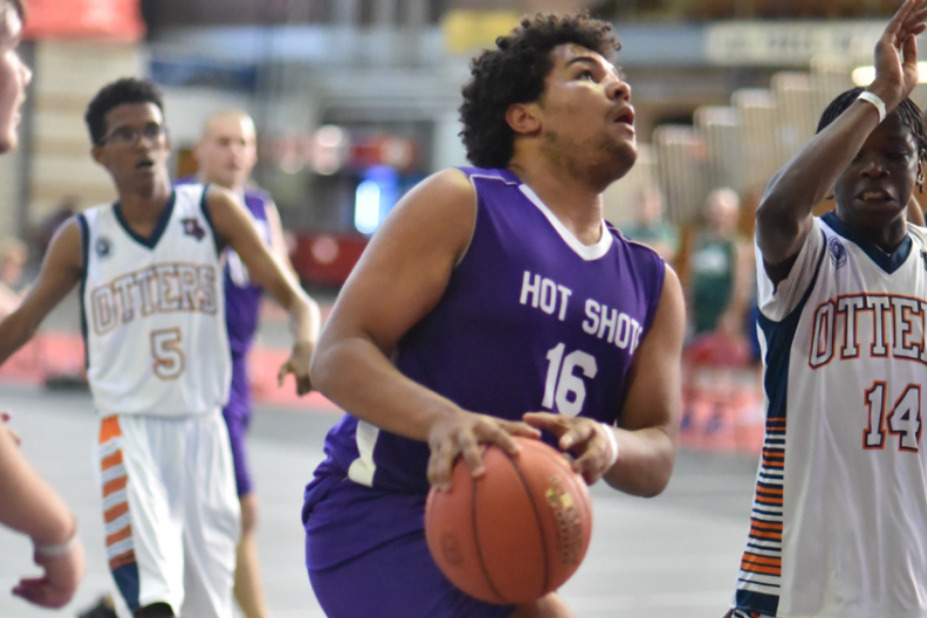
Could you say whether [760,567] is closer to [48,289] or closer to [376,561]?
[376,561]

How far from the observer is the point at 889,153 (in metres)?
3.28

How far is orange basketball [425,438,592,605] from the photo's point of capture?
97.0 inches

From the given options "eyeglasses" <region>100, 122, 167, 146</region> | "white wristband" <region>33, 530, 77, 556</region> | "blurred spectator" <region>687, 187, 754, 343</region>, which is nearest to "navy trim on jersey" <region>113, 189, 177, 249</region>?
"eyeglasses" <region>100, 122, 167, 146</region>

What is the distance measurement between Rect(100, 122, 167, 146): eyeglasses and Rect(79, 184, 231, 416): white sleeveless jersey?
0.87ft

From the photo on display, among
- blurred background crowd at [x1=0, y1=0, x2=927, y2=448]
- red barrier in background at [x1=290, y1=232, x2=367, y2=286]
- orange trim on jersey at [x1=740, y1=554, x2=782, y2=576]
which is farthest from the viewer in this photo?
red barrier in background at [x1=290, y1=232, x2=367, y2=286]

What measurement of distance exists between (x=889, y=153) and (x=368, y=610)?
5.34 ft

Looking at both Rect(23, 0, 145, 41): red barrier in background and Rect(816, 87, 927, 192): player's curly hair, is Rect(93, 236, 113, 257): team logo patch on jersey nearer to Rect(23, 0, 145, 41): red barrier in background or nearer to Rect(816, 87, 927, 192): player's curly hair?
Rect(816, 87, 927, 192): player's curly hair

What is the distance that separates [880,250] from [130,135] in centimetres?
278

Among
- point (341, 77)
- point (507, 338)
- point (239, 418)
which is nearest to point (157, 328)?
point (239, 418)

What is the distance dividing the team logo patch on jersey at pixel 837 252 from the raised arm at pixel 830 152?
0.13m

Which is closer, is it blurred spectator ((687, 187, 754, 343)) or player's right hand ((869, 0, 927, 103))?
player's right hand ((869, 0, 927, 103))

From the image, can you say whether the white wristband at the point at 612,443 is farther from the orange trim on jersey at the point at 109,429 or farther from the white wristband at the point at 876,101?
the orange trim on jersey at the point at 109,429

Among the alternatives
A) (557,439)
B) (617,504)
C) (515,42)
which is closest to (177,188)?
(515,42)

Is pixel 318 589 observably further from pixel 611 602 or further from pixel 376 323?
pixel 611 602
